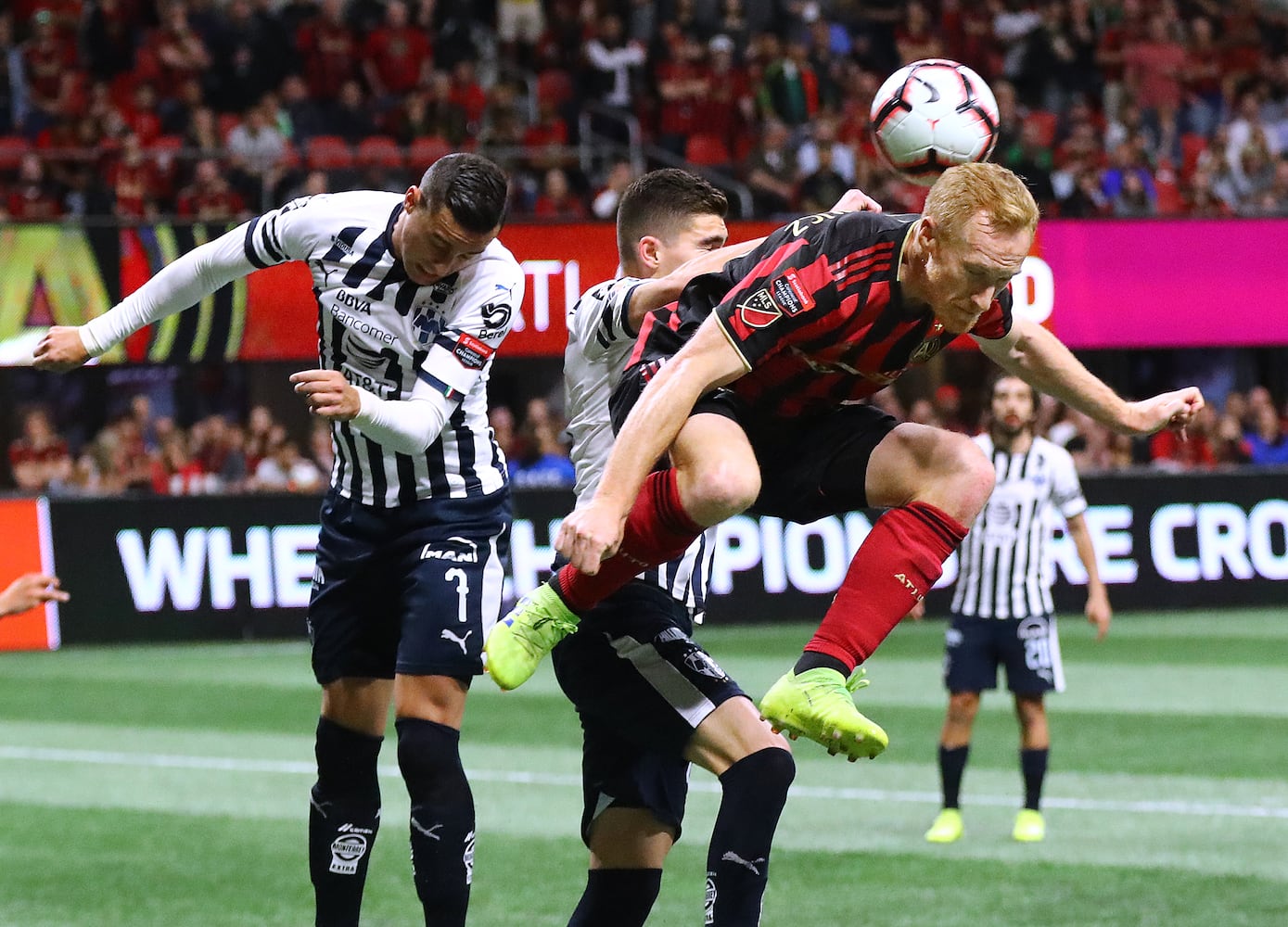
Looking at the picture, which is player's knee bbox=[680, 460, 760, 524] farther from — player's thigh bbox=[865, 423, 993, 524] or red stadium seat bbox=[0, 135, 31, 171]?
red stadium seat bbox=[0, 135, 31, 171]

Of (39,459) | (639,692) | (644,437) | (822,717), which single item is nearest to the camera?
(822,717)

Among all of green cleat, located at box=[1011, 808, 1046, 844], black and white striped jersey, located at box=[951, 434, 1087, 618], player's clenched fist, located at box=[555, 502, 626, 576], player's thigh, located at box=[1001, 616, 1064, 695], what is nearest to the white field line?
green cleat, located at box=[1011, 808, 1046, 844]

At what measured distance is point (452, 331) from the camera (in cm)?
547

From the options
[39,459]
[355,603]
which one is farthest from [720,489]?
[39,459]

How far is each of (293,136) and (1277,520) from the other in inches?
413

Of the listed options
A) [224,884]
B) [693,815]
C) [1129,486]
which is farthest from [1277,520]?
[224,884]

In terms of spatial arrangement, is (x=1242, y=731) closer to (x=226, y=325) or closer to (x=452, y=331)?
(x=452, y=331)

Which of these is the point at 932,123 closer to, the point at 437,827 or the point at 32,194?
the point at 437,827

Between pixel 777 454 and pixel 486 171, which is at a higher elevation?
pixel 486 171

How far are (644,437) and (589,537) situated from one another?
1.01 ft

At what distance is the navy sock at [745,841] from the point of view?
473 cm

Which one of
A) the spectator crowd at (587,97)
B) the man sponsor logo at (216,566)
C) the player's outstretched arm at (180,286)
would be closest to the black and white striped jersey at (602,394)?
the player's outstretched arm at (180,286)

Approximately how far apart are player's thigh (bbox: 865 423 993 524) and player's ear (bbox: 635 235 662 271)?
1012 mm

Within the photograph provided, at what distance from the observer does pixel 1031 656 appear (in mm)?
8992
